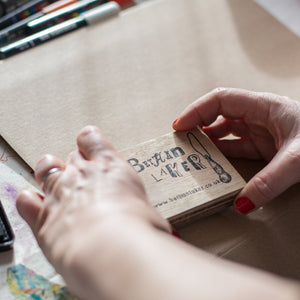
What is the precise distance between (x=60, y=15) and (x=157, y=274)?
71 cm

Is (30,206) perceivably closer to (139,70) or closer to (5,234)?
(5,234)

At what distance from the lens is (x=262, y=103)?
0.61 meters

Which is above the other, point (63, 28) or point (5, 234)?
point (63, 28)

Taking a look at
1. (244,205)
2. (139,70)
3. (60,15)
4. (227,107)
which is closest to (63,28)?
(60,15)

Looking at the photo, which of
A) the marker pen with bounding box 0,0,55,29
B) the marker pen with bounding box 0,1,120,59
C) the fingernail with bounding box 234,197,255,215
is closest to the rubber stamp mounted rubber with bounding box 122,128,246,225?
the fingernail with bounding box 234,197,255,215

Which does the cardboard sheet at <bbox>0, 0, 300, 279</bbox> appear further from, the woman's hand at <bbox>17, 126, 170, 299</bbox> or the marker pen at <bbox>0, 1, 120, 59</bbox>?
the woman's hand at <bbox>17, 126, 170, 299</bbox>

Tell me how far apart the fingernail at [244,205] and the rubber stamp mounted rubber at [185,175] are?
1 cm

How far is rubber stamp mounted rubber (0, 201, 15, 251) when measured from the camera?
0.53 m

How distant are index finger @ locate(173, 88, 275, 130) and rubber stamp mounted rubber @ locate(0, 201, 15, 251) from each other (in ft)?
0.88

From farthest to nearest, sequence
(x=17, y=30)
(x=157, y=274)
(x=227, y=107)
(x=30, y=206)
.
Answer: (x=17, y=30), (x=227, y=107), (x=30, y=206), (x=157, y=274)

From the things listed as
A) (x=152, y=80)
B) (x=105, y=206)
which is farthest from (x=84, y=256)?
Answer: (x=152, y=80)

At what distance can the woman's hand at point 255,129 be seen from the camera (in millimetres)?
550

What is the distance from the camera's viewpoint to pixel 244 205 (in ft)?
1.81

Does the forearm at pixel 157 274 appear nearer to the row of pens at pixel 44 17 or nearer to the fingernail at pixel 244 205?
→ the fingernail at pixel 244 205
